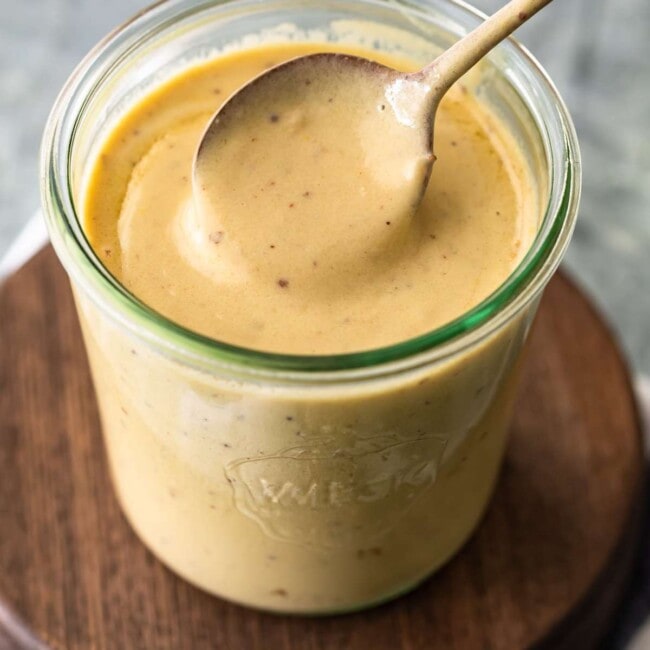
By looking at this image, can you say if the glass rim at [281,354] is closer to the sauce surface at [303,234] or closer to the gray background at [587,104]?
the sauce surface at [303,234]

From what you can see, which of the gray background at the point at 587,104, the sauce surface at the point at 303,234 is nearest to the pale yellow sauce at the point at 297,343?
the sauce surface at the point at 303,234

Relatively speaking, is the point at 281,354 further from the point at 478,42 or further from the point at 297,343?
the point at 478,42

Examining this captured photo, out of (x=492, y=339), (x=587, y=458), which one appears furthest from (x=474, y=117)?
(x=587, y=458)

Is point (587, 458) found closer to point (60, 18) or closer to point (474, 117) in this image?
point (474, 117)

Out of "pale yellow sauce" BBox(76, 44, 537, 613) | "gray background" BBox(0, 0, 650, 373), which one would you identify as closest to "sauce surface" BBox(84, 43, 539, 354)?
"pale yellow sauce" BBox(76, 44, 537, 613)

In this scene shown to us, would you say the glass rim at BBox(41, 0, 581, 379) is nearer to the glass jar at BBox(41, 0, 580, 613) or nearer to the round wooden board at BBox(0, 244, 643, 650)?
the glass jar at BBox(41, 0, 580, 613)

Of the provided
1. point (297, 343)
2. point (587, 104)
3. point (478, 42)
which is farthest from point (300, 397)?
point (587, 104)
